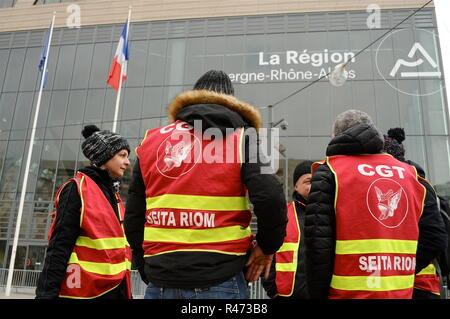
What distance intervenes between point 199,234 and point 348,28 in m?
17.4

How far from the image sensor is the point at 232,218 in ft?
5.75

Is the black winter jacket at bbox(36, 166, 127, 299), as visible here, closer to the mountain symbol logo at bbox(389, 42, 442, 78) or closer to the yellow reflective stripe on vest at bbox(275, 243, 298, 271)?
the yellow reflective stripe on vest at bbox(275, 243, 298, 271)

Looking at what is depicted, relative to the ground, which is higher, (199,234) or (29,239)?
(29,239)

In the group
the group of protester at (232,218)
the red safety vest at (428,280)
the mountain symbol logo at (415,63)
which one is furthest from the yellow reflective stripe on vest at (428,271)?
the mountain symbol logo at (415,63)

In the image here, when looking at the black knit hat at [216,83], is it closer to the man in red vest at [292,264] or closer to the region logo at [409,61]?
the man in red vest at [292,264]

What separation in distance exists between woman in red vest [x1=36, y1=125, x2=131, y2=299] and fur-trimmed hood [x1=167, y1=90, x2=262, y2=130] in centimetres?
97

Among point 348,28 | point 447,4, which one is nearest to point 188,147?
point 447,4

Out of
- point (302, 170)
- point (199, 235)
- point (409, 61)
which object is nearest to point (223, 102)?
point (199, 235)

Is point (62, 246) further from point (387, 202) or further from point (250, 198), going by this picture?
point (387, 202)

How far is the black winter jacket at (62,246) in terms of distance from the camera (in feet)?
7.25

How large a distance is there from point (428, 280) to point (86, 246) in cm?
233

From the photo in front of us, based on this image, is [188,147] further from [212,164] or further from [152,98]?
[152,98]

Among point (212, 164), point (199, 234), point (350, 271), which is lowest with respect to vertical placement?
point (350, 271)
